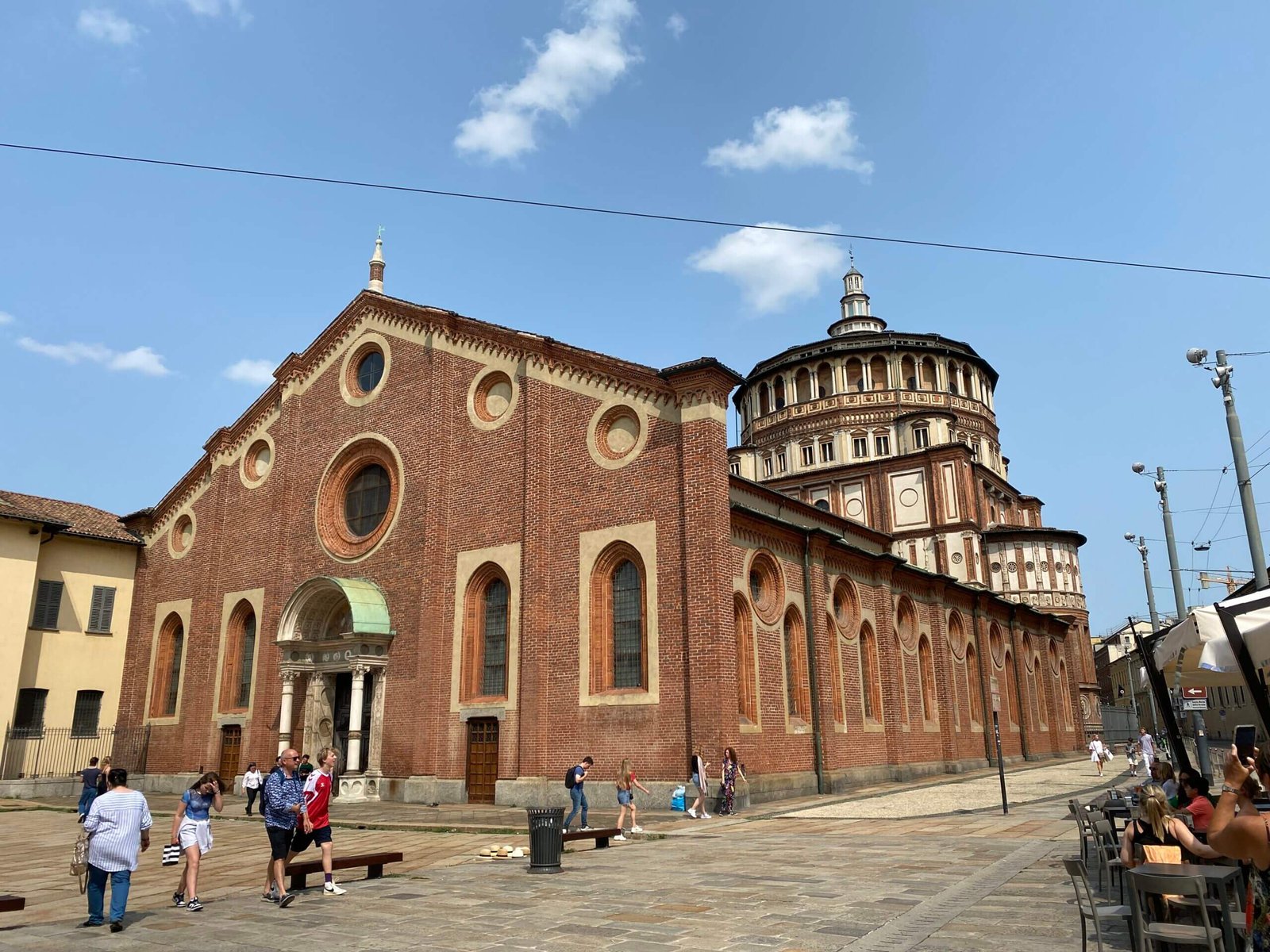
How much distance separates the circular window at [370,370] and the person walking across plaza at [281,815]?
1996cm

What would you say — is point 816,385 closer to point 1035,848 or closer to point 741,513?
point 741,513

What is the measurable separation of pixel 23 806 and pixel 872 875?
2514 cm

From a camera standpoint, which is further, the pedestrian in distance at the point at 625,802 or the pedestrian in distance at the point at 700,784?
the pedestrian in distance at the point at 700,784

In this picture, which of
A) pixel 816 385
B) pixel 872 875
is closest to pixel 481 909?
pixel 872 875

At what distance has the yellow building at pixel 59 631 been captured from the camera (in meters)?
29.8

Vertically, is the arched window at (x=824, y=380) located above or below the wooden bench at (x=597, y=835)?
above

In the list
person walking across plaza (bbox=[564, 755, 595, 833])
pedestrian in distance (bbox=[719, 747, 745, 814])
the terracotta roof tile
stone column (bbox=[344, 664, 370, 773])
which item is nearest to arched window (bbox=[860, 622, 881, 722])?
pedestrian in distance (bbox=[719, 747, 745, 814])

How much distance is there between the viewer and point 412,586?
84.7 feet

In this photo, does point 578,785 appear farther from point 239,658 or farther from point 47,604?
point 47,604

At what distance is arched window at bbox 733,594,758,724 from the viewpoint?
2209 cm

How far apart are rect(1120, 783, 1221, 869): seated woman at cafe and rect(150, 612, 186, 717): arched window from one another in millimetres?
31399

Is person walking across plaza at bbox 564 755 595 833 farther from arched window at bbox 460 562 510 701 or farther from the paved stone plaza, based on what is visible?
arched window at bbox 460 562 510 701

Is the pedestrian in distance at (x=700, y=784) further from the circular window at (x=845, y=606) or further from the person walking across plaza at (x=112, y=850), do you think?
the person walking across plaza at (x=112, y=850)

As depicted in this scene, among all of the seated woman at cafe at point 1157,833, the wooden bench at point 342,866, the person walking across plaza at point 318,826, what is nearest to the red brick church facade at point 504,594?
the wooden bench at point 342,866
